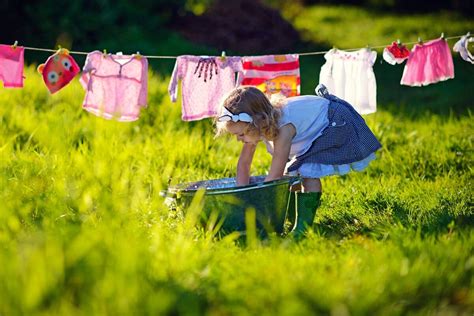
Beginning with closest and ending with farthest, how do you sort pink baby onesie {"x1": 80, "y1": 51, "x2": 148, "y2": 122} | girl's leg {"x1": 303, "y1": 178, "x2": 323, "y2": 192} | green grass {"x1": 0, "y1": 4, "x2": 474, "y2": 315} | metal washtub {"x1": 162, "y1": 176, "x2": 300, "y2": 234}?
1. green grass {"x1": 0, "y1": 4, "x2": 474, "y2": 315}
2. metal washtub {"x1": 162, "y1": 176, "x2": 300, "y2": 234}
3. girl's leg {"x1": 303, "y1": 178, "x2": 323, "y2": 192}
4. pink baby onesie {"x1": 80, "y1": 51, "x2": 148, "y2": 122}

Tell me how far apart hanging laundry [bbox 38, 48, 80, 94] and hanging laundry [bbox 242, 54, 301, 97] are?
1.06 meters

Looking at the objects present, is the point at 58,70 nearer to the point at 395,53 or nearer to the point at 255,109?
the point at 255,109

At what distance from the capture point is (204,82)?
14.6ft

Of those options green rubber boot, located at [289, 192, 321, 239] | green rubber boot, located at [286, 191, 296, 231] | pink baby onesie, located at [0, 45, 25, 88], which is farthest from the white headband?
pink baby onesie, located at [0, 45, 25, 88]

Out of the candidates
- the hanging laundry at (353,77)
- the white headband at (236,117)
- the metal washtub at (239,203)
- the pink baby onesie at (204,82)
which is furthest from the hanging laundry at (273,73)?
the metal washtub at (239,203)

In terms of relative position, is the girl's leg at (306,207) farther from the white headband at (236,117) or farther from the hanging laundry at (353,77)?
the hanging laundry at (353,77)

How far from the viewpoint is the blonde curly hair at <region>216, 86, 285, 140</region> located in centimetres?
356

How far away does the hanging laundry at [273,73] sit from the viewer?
4496 mm

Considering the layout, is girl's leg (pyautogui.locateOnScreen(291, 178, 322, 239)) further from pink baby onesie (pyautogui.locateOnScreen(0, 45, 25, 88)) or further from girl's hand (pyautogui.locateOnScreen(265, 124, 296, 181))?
pink baby onesie (pyautogui.locateOnScreen(0, 45, 25, 88))

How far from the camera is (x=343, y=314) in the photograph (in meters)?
2.25

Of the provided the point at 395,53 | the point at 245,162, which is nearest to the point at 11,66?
the point at 245,162

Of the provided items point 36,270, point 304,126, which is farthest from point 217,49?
Answer: point 36,270

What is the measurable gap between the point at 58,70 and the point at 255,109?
1.37 metres

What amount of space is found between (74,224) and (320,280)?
42.7 inches
